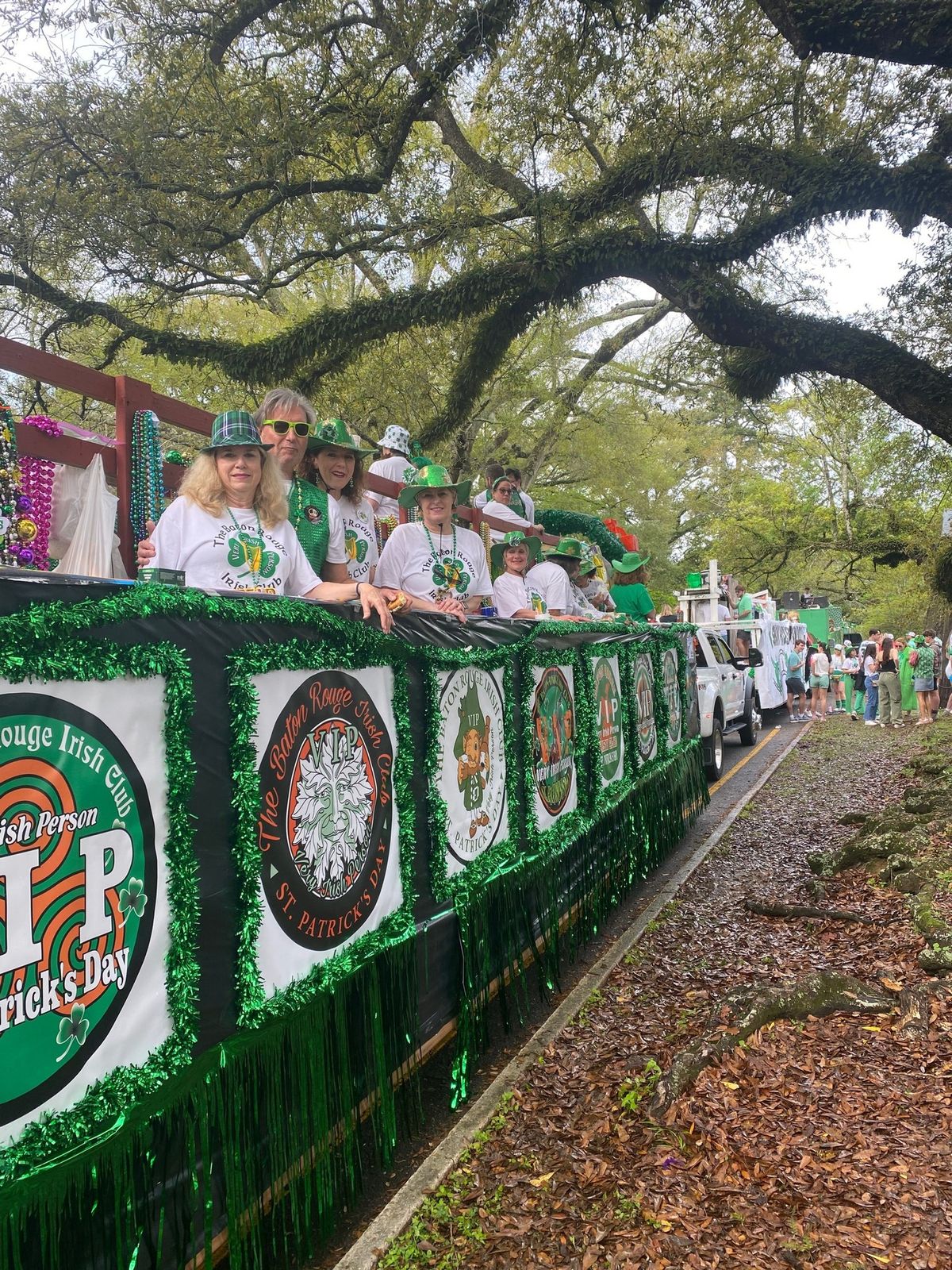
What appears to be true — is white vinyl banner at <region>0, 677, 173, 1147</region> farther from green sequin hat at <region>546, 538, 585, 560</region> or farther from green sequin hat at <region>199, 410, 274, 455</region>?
green sequin hat at <region>546, 538, 585, 560</region>

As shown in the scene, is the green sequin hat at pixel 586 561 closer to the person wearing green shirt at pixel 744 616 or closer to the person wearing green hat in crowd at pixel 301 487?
the person wearing green hat in crowd at pixel 301 487

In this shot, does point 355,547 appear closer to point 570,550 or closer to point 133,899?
point 133,899

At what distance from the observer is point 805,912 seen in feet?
19.1

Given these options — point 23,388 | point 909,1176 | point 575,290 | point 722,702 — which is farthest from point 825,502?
point 909,1176

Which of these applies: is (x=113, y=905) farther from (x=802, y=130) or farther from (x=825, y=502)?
(x=825, y=502)

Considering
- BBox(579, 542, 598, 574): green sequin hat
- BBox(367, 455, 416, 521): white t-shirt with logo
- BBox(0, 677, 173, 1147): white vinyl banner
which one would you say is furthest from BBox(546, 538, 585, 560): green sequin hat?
BBox(0, 677, 173, 1147): white vinyl banner

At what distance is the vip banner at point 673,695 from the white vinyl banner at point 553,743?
114 inches

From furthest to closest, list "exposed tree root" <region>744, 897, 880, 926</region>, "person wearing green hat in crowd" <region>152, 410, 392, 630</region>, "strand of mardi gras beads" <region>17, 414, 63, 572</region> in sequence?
"exposed tree root" <region>744, 897, 880, 926</region>
"strand of mardi gras beads" <region>17, 414, 63, 572</region>
"person wearing green hat in crowd" <region>152, 410, 392, 630</region>

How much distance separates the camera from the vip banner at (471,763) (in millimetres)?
3775

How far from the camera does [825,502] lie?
2706 centimetres

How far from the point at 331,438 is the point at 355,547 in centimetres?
68

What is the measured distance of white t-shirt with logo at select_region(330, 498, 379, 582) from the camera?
4.96 m

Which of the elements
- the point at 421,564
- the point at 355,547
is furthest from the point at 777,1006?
the point at 355,547

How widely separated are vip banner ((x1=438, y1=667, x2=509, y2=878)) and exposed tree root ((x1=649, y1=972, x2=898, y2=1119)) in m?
1.22
